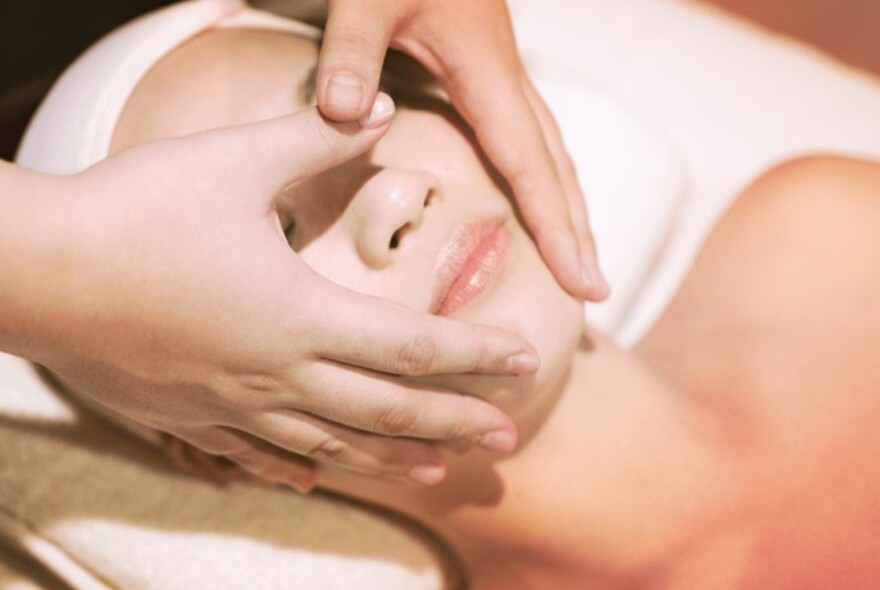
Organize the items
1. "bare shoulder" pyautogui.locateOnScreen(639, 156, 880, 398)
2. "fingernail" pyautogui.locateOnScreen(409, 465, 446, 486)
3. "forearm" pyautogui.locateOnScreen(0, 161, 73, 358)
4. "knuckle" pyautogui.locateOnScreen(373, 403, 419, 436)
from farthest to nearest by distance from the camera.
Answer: "bare shoulder" pyautogui.locateOnScreen(639, 156, 880, 398) < "fingernail" pyautogui.locateOnScreen(409, 465, 446, 486) < "knuckle" pyautogui.locateOnScreen(373, 403, 419, 436) < "forearm" pyautogui.locateOnScreen(0, 161, 73, 358)

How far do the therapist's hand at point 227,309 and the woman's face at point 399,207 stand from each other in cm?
7

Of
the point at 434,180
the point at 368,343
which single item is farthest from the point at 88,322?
the point at 434,180

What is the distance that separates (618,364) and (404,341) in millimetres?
426

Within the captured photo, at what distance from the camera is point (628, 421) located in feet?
3.26

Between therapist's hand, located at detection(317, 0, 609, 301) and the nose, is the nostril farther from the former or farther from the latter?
therapist's hand, located at detection(317, 0, 609, 301)

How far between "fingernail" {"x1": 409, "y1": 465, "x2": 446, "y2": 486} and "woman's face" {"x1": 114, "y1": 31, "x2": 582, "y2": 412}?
0.29ft

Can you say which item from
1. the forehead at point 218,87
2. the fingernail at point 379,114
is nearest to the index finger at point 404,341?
the fingernail at point 379,114

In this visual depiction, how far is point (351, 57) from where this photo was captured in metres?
0.68

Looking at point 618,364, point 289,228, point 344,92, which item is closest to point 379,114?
point 344,92

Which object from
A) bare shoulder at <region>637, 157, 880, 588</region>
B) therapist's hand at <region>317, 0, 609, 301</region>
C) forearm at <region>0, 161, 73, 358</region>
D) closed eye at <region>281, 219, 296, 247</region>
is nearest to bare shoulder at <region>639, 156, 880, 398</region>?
bare shoulder at <region>637, 157, 880, 588</region>

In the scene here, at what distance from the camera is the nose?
745mm

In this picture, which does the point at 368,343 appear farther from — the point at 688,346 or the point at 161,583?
the point at 688,346

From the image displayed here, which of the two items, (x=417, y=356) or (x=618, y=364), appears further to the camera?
(x=618, y=364)

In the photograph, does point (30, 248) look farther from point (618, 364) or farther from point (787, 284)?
point (787, 284)
